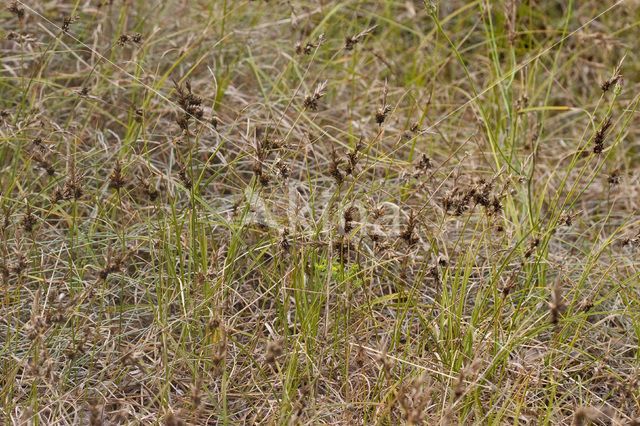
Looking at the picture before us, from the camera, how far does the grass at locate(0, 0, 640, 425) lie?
178cm

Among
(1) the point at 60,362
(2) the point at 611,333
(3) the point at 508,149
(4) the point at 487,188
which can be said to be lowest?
(1) the point at 60,362

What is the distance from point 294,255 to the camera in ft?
6.34

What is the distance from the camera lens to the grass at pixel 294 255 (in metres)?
1.78

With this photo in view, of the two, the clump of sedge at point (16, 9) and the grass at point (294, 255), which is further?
the clump of sedge at point (16, 9)

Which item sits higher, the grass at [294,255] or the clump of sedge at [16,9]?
the clump of sedge at [16,9]

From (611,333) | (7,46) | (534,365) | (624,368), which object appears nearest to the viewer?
(534,365)

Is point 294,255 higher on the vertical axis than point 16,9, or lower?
lower

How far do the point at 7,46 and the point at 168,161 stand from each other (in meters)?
1.09

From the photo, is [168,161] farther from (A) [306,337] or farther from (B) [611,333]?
(B) [611,333]

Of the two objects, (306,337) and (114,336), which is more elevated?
(306,337)

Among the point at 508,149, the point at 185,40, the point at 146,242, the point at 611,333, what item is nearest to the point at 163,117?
the point at 185,40

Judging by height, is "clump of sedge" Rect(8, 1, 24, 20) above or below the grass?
above

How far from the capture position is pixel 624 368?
2.06 m

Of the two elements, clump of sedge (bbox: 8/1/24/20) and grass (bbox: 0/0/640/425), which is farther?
clump of sedge (bbox: 8/1/24/20)
